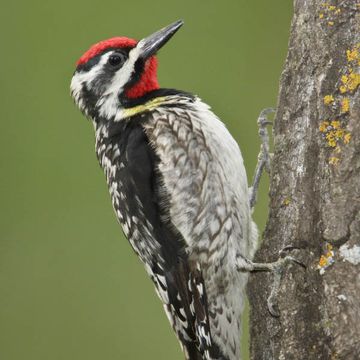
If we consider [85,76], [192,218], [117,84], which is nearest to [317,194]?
[192,218]

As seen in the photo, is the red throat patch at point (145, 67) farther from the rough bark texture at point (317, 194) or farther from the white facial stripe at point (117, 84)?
the rough bark texture at point (317, 194)

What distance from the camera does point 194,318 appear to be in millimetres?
3744

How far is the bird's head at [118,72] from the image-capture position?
420 centimetres

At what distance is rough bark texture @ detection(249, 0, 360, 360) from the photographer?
3.05 meters

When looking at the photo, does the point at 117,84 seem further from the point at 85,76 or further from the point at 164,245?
the point at 164,245

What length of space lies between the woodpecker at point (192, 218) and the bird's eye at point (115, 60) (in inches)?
20.4

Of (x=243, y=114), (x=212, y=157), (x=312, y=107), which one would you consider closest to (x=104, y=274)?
(x=243, y=114)

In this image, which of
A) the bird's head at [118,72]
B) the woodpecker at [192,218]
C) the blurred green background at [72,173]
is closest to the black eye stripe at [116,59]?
the bird's head at [118,72]

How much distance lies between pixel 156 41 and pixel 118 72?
262mm

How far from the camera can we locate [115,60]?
4281 millimetres

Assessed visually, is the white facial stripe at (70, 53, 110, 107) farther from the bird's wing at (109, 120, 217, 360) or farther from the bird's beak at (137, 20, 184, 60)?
the bird's wing at (109, 120, 217, 360)

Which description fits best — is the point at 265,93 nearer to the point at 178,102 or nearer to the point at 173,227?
the point at 178,102

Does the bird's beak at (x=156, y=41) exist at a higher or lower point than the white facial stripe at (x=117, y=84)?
Answer: higher

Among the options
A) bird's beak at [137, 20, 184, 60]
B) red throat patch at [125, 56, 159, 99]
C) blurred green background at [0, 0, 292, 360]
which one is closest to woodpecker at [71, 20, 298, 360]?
red throat patch at [125, 56, 159, 99]
